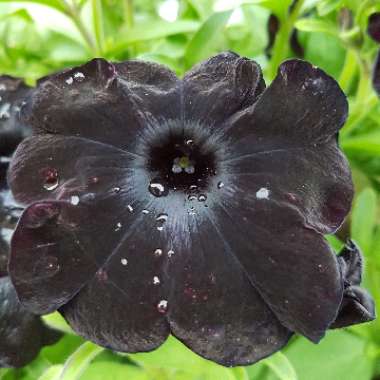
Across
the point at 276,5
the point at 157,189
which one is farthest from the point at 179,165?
the point at 276,5

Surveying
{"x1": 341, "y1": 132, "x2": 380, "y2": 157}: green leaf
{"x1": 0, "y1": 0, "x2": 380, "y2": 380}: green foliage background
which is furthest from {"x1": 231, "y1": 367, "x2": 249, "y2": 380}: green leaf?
{"x1": 341, "y1": 132, "x2": 380, "y2": 157}: green leaf

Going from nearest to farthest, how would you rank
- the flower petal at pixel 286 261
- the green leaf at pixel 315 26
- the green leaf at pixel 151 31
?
the flower petal at pixel 286 261
the green leaf at pixel 315 26
the green leaf at pixel 151 31

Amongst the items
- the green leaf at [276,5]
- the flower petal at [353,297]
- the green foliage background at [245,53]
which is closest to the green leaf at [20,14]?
the green foliage background at [245,53]

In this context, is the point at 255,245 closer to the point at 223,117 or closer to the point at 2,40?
the point at 223,117

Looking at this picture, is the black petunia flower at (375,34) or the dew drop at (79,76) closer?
the dew drop at (79,76)

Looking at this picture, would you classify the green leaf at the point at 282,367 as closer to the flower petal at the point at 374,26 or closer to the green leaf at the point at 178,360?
the green leaf at the point at 178,360
